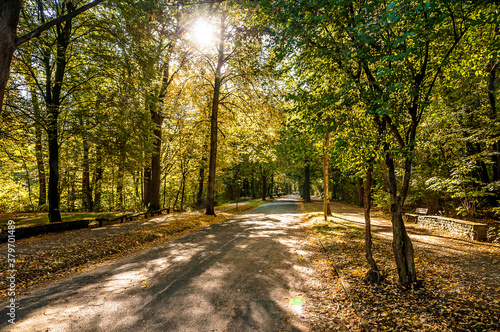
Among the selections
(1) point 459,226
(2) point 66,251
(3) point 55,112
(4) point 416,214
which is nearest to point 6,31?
(2) point 66,251

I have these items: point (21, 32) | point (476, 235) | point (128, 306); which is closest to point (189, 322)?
point (128, 306)

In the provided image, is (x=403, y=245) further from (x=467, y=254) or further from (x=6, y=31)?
(x=6, y=31)

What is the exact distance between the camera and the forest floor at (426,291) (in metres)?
3.36

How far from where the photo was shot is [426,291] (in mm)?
4180

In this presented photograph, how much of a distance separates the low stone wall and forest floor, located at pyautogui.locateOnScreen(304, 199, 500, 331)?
1112 millimetres

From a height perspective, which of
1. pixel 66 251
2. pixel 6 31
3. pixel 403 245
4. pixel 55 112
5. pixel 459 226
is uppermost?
pixel 55 112

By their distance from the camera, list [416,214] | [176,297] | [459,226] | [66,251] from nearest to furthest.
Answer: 1. [176,297]
2. [66,251]
3. [459,226]
4. [416,214]

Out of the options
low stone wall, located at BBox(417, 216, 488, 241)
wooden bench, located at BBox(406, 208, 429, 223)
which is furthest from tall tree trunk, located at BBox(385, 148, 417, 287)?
wooden bench, located at BBox(406, 208, 429, 223)

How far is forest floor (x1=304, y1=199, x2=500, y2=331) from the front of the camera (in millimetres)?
3361

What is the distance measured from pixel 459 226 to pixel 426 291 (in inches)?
299

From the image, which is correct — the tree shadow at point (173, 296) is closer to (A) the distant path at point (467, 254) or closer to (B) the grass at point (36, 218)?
(A) the distant path at point (467, 254)

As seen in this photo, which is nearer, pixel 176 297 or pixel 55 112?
pixel 176 297

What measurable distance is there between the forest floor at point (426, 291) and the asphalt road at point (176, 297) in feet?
2.89

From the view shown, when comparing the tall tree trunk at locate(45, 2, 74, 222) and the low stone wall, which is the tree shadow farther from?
the low stone wall
